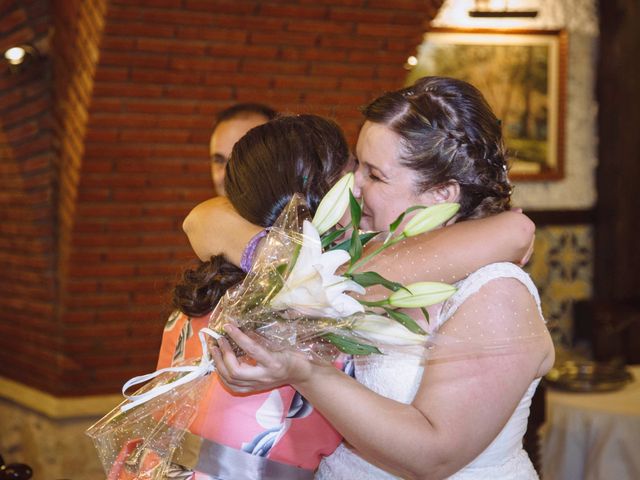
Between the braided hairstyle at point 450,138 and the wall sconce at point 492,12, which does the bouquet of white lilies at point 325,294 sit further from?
the wall sconce at point 492,12

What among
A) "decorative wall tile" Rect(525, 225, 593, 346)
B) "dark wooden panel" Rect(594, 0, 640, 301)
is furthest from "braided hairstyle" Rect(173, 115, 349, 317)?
"dark wooden panel" Rect(594, 0, 640, 301)

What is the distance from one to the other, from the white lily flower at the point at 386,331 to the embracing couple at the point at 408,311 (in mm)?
77

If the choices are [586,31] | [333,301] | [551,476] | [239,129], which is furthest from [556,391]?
[586,31]

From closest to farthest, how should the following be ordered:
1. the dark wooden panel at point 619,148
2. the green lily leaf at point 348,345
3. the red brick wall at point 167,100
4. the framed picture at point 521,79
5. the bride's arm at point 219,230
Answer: the green lily leaf at point 348,345, the bride's arm at point 219,230, the red brick wall at point 167,100, the framed picture at point 521,79, the dark wooden panel at point 619,148

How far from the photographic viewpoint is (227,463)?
1.76m

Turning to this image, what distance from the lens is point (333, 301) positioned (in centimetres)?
145

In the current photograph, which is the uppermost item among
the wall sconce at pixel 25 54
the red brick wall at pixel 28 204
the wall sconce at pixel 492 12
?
the wall sconce at pixel 492 12

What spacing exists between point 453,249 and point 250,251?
15.4 inches

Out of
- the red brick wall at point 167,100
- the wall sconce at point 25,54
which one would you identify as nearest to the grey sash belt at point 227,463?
the red brick wall at point 167,100

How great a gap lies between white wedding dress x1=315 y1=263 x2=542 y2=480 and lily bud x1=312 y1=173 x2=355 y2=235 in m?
0.33

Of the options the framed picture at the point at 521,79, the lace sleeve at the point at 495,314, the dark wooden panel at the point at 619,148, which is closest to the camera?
the lace sleeve at the point at 495,314

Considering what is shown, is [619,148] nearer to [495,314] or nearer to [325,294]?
[495,314]

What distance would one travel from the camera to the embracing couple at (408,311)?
160cm

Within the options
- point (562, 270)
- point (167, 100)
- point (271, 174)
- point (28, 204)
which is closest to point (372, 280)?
point (271, 174)
